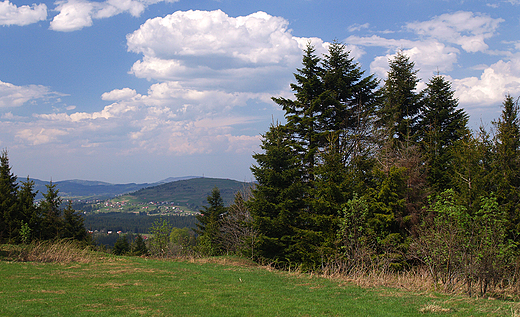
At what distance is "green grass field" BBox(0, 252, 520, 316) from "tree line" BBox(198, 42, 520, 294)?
272cm

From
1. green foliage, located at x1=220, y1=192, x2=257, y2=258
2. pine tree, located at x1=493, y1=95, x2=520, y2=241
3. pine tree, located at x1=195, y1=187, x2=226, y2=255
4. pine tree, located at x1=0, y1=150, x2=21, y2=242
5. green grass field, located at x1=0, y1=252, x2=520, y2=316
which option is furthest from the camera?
pine tree, located at x1=195, y1=187, x2=226, y2=255

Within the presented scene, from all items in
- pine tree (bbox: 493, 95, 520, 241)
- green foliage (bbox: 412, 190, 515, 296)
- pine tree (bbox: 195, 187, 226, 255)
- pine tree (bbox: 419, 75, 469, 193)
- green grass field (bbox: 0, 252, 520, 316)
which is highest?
pine tree (bbox: 419, 75, 469, 193)

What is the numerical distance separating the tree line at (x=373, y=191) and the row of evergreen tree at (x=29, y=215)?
1759cm

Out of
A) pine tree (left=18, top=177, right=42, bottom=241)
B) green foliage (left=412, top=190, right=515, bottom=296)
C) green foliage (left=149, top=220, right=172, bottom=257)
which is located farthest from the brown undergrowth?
green foliage (left=412, top=190, right=515, bottom=296)

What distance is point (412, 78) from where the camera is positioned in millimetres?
33188

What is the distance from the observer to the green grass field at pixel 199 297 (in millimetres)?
7715

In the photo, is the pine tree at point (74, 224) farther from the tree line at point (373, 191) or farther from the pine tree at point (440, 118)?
the pine tree at point (440, 118)

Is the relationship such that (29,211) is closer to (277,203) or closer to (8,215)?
(8,215)

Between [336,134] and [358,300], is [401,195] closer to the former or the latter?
[336,134]

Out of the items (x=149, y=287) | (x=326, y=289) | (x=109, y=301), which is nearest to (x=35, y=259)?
(x=149, y=287)

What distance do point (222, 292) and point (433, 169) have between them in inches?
875

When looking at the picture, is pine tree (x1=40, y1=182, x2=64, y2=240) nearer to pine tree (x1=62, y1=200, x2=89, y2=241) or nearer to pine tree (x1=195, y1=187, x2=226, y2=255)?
pine tree (x1=62, y1=200, x2=89, y2=241)

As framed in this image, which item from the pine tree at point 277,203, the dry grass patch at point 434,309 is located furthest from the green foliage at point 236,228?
the dry grass patch at point 434,309

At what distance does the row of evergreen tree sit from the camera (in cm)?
2691
